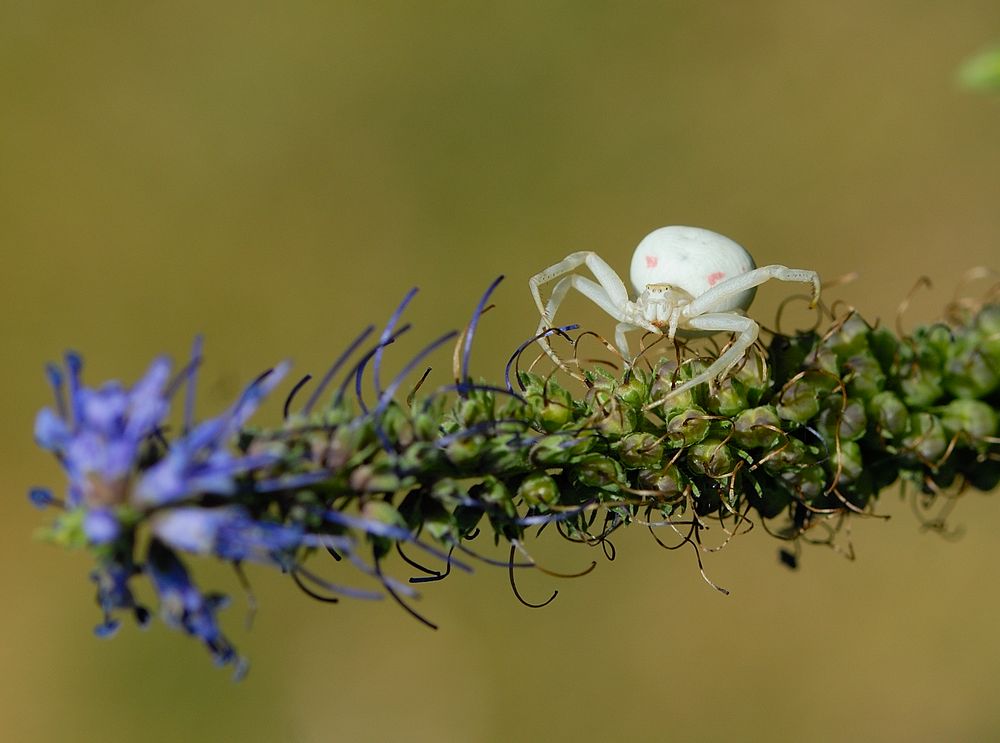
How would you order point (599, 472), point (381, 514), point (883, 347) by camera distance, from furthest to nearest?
point (883, 347), point (599, 472), point (381, 514)

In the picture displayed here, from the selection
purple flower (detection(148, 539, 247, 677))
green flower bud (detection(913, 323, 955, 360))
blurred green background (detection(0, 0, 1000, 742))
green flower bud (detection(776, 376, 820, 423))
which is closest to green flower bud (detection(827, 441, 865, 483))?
green flower bud (detection(776, 376, 820, 423))

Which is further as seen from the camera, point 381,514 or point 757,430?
point 757,430

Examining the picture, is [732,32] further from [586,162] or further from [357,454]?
[357,454]

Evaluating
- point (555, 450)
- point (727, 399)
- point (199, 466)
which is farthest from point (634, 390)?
point (199, 466)

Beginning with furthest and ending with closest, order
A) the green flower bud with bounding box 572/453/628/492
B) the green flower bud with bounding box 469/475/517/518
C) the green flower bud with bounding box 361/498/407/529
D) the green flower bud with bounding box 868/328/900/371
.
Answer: the green flower bud with bounding box 868/328/900/371, the green flower bud with bounding box 572/453/628/492, the green flower bud with bounding box 469/475/517/518, the green flower bud with bounding box 361/498/407/529

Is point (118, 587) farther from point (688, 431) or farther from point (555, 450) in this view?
point (688, 431)

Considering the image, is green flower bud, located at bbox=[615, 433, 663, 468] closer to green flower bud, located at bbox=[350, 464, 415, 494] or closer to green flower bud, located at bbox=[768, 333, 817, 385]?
green flower bud, located at bbox=[768, 333, 817, 385]
